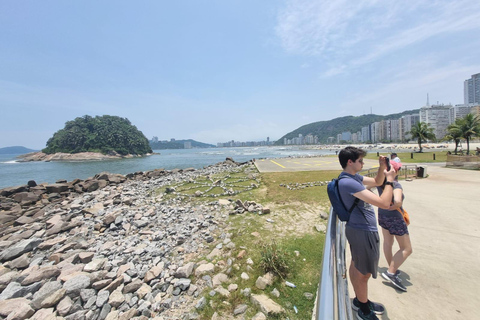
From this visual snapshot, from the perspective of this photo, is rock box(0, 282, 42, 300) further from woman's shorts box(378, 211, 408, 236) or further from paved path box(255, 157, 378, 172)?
paved path box(255, 157, 378, 172)

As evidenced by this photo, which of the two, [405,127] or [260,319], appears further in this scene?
[405,127]

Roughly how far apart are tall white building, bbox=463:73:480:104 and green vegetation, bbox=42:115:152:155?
215619 millimetres

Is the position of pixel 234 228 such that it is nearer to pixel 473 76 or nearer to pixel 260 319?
pixel 260 319

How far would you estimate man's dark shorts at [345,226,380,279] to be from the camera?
2289mm

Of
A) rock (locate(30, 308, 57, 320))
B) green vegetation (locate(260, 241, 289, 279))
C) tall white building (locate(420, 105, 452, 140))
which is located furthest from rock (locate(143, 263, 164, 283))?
tall white building (locate(420, 105, 452, 140))

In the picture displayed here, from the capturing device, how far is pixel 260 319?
10.4 feet

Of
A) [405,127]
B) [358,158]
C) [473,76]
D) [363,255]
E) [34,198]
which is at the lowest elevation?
[34,198]

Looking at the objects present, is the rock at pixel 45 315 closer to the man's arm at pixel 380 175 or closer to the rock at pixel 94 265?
the rock at pixel 94 265

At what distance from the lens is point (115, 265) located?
5.03 meters

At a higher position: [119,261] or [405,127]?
[405,127]

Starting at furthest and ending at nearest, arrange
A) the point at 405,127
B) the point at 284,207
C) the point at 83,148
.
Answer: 1. the point at 405,127
2. the point at 83,148
3. the point at 284,207

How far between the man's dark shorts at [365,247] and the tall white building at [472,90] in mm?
202861

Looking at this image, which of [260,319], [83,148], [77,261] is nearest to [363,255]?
[260,319]

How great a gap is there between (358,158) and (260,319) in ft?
9.55
